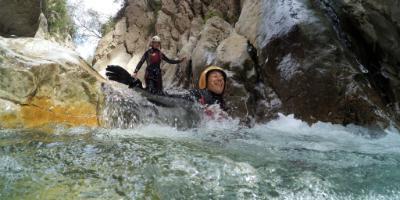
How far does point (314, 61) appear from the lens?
722cm

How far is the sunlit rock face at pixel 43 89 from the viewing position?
5.49 metres

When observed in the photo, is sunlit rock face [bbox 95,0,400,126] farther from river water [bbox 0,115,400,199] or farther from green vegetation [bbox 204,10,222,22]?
green vegetation [bbox 204,10,222,22]

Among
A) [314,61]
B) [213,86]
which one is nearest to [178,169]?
[213,86]

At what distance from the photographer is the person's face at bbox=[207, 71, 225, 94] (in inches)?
249

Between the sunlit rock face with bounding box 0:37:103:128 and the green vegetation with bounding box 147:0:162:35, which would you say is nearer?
the sunlit rock face with bounding box 0:37:103:128

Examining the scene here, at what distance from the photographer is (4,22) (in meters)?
8.28

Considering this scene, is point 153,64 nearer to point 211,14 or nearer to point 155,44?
point 155,44

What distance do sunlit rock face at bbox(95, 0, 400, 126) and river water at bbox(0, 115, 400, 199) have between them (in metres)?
2.49

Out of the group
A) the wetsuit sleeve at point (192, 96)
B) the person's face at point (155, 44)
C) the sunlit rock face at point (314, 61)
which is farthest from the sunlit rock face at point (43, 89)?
the sunlit rock face at point (314, 61)

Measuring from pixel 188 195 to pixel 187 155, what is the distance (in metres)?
0.88

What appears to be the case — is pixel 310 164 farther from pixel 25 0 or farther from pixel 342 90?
pixel 25 0

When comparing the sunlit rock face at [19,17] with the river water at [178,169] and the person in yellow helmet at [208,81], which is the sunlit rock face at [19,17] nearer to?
the person in yellow helmet at [208,81]

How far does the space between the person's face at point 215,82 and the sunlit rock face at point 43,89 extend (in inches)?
68.9

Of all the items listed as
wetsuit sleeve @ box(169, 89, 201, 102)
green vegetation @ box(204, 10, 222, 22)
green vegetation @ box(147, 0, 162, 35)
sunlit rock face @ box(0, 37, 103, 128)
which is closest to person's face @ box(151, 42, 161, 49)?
sunlit rock face @ box(0, 37, 103, 128)
